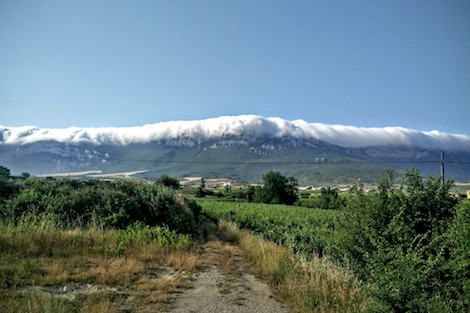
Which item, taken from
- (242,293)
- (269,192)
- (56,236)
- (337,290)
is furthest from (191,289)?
(269,192)

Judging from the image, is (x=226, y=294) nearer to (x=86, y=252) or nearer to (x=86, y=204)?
(x=86, y=252)

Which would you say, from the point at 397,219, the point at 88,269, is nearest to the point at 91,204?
the point at 88,269

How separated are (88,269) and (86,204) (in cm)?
785

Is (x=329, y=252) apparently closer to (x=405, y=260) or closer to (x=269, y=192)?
(x=405, y=260)

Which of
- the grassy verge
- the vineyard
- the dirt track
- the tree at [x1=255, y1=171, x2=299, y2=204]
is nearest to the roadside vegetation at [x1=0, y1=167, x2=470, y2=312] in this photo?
the grassy verge

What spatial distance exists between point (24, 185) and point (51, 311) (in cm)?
1437

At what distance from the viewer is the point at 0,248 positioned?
9438mm

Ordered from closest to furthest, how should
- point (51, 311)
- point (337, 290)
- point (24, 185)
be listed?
point (51, 311), point (337, 290), point (24, 185)

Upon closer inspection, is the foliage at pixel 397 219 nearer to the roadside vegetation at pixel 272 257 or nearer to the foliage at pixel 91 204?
the roadside vegetation at pixel 272 257

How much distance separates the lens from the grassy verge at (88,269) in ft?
20.4

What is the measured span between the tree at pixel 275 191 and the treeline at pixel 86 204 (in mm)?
63951

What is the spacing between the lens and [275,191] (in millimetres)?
82500

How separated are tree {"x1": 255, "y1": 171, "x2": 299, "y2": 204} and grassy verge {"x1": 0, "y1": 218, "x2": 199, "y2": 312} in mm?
70274

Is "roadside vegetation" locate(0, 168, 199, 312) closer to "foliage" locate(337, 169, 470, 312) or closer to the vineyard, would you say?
"foliage" locate(337, 169, 470, 312)
